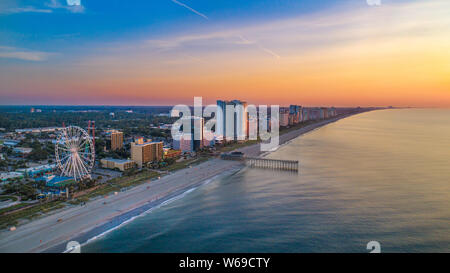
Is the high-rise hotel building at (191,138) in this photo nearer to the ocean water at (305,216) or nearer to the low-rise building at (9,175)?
the ocean water at (305,216)

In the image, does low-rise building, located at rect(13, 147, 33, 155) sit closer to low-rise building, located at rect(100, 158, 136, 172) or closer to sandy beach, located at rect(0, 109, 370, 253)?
low-rise building, located at rect(100, 158, 136, 172)

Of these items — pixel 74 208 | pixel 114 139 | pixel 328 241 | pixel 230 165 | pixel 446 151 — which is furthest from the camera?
pixel 114 139

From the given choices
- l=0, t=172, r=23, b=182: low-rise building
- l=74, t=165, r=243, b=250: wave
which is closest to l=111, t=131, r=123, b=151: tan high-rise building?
l=0, t=172, r=23, b=182: low-rise building

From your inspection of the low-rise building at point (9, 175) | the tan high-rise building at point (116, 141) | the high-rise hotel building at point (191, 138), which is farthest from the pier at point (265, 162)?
the low-rise building at point (9, 175)

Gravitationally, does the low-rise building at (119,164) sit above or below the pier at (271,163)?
above
